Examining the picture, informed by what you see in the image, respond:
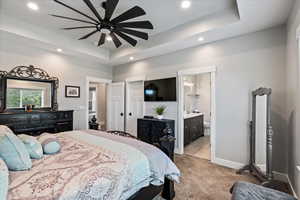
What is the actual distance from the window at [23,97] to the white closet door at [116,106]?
86.7 inches

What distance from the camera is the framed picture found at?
451 cm

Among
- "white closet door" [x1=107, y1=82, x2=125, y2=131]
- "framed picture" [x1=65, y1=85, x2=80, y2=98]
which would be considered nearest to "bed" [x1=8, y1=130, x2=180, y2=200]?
"framed picture" [x1=65, y1=85, x2=80, y2=98]

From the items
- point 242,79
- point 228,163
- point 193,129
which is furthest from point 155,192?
point 193,129

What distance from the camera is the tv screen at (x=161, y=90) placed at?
4141 mm

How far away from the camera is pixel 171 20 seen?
3.23 m

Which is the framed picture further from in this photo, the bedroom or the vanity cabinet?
the vanity cabinet

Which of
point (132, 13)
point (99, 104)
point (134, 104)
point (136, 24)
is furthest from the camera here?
point (99, 104)

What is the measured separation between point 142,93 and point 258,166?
344 centimetres

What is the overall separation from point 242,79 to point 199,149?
89.4 inches

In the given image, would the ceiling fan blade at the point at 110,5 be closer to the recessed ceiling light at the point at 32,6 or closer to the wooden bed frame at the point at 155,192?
the recessed ceiling light at the point at 32,6

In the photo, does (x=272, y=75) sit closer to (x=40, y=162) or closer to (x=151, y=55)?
(x=151, y=55)

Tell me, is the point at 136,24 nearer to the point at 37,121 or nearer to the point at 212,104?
the point at 212,104

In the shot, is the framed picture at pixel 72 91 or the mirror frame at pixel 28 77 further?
the framed picture at pixel 72 91

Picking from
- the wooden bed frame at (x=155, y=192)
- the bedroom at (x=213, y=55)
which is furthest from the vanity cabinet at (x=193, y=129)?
the wooden bed frame at (x=155, y=192)
